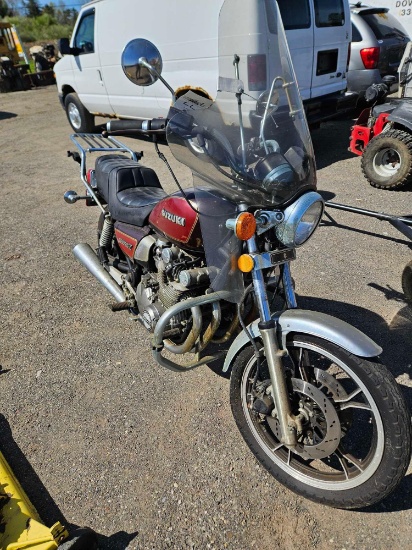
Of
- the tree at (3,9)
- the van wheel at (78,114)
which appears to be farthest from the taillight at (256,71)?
the tree at (3,9)

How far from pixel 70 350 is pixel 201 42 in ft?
15.3

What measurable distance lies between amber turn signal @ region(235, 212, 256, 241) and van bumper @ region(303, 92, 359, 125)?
4854mm

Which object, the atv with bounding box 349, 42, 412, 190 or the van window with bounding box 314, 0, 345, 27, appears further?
the van window with bounding box 314, 0, 345, 27

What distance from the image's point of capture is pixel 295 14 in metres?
5.52

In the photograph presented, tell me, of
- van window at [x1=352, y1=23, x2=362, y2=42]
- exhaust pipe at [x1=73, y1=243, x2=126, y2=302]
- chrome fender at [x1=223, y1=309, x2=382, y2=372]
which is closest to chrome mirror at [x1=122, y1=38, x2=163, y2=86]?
chrome fender at [x1=223, y1=309, x2=382, y2=372]

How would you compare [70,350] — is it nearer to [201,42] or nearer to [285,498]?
[285,498]

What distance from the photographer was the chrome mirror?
5.82 ft

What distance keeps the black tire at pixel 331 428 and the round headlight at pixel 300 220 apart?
0.41m

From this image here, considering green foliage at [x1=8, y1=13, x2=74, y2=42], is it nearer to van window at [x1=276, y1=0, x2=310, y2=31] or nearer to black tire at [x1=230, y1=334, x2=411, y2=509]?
van window at [x1=276, y1=0, x2=310, y2=31]

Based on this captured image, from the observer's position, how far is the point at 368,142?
5.38 meters

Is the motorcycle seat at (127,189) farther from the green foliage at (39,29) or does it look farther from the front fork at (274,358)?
the green foliage at (39,29)

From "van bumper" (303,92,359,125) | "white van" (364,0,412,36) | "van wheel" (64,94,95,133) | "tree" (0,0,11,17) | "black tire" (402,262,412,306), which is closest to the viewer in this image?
"black tire" (402,262,412,306)

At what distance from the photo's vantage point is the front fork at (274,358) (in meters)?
1.76

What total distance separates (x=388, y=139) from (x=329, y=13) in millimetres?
2345
